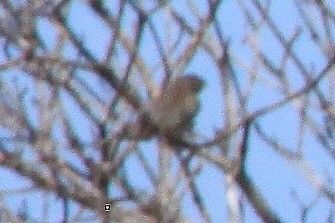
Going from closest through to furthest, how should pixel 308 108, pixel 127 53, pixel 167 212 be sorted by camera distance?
pixel 167 212, pixel 127 53, pixel 308 108

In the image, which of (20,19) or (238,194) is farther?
(20,19)

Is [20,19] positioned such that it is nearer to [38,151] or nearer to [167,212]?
[38,151]

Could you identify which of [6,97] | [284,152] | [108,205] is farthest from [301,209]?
[6,97]

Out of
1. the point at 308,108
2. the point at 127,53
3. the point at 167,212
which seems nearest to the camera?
the point at 167,212

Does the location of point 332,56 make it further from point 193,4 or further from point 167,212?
point 167,212

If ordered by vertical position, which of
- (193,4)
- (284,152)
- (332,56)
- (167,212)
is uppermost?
(193,4)

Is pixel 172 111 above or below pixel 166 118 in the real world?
above

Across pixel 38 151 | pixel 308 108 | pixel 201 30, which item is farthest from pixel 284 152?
pixel 38 151

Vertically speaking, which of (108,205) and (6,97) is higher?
(6,97)

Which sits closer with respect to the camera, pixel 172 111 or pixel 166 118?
pixel 166 118

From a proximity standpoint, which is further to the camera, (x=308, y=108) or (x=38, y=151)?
(x=308, y=108)
